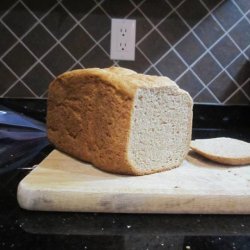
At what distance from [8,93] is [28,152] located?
432 mm

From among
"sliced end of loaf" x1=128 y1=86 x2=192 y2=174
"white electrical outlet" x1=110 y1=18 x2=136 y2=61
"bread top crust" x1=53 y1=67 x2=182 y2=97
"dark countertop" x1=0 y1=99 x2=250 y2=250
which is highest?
"white electrical outlet" x1=110 y1=18 x2=136 y2=61

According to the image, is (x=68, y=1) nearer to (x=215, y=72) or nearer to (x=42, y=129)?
(x=42, y=129)

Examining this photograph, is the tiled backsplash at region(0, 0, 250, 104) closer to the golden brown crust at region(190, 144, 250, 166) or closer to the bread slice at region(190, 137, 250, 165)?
the bread slice at region(190, 137, 250, 165)

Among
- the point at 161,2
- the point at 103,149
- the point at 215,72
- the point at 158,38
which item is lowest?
the point at 103,149

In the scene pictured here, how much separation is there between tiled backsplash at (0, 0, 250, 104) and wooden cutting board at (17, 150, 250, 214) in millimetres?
694

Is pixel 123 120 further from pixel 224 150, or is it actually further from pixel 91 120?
pixel 224 150

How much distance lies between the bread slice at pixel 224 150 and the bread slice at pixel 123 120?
7 centimetres

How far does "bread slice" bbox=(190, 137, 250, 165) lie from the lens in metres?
0.86

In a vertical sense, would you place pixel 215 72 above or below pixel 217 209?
above

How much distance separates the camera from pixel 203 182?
29.0 inches

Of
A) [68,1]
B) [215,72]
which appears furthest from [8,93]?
[215,72]

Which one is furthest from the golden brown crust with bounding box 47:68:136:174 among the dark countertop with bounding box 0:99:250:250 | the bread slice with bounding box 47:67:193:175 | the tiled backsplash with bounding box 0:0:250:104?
the tiled backsplash with bounding box 0:0:250:104

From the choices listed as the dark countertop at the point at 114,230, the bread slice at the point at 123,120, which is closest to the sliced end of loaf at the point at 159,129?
the bread slice at the point at 123,120

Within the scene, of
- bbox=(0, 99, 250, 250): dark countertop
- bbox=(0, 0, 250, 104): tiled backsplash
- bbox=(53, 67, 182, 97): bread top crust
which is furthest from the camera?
bbox=(0, 0, 250, 104): tiled backsplash
